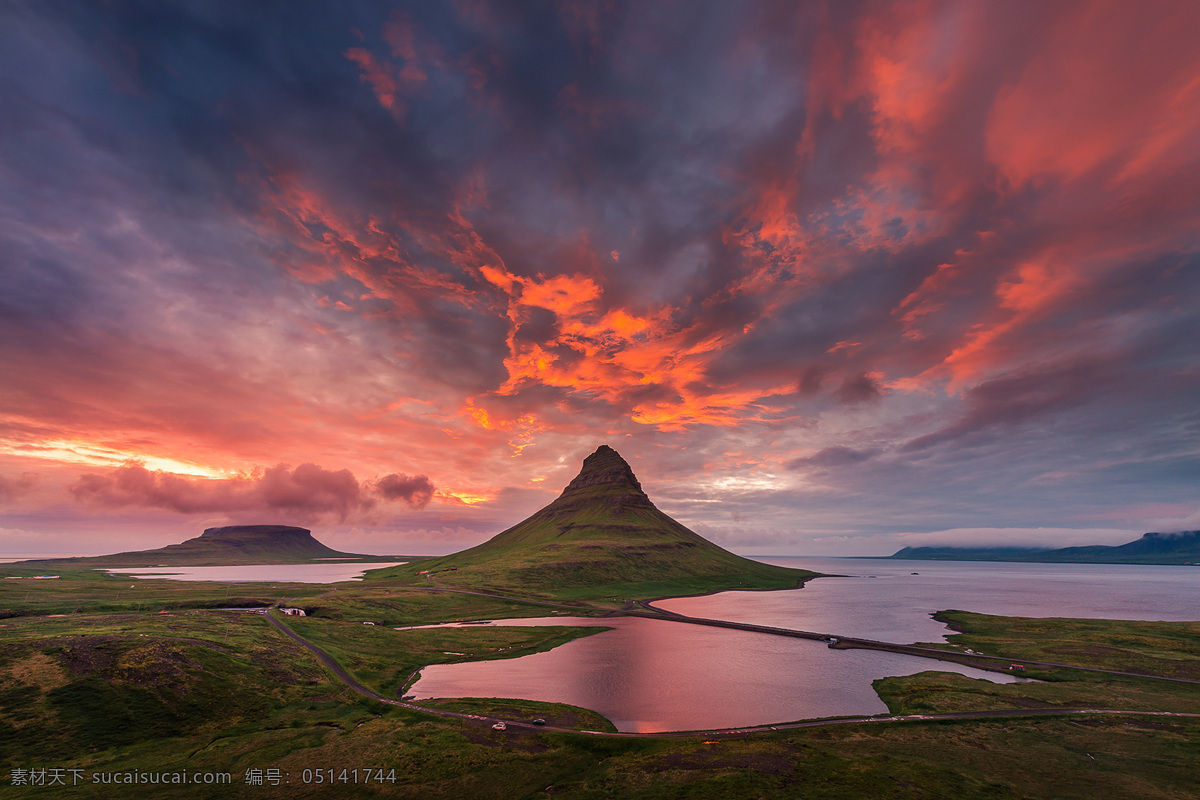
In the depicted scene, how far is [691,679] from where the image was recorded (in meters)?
106

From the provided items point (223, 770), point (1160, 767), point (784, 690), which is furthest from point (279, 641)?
point (1160, 767)

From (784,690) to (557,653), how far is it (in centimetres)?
6360

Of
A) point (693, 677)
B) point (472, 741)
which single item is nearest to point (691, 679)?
point (693, 677)

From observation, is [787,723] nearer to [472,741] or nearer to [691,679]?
[691,679]

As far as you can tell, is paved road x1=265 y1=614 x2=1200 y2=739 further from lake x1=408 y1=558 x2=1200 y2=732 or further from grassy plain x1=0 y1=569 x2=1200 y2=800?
lake x1=408 y1=558 x2=1200 y2=732

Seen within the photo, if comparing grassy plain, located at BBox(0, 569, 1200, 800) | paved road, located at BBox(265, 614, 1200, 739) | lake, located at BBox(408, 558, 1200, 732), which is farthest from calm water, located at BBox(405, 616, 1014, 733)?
grassy plain, located at BBox(0, 569, 1200, 800)

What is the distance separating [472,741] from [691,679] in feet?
184

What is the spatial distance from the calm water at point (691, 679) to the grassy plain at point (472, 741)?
344 inches

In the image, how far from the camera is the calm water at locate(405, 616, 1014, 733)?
8456 cm

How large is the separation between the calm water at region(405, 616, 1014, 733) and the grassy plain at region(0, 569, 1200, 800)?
8745 millimetres

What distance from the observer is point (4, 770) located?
55.2 meters

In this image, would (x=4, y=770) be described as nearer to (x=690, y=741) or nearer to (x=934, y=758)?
(x=690, y=741)

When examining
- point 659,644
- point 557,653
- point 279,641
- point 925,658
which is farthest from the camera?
point 659,644

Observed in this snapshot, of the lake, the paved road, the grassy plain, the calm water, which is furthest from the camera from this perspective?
the lake
